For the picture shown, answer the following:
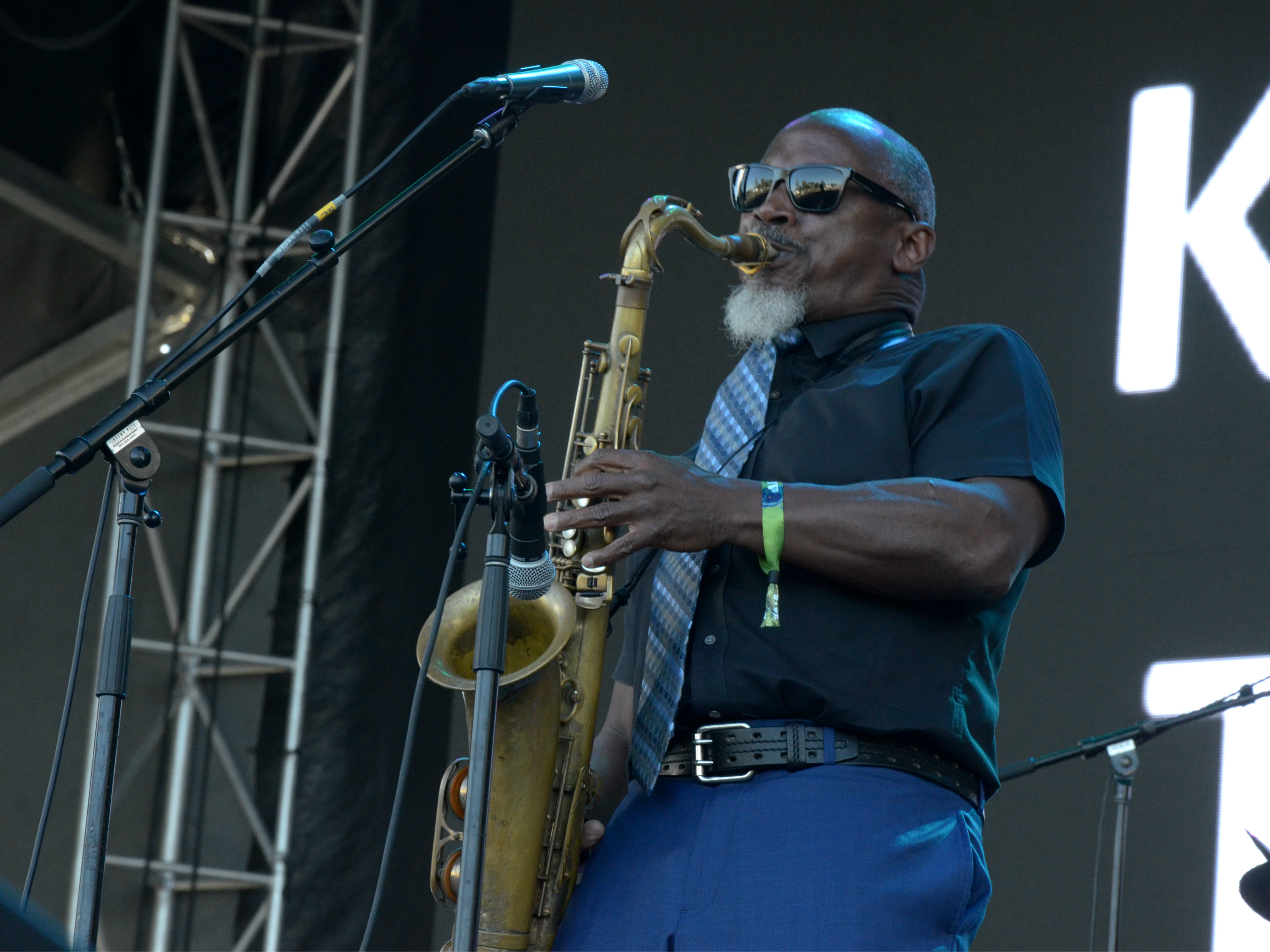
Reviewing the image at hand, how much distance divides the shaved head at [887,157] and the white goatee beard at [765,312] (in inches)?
10.8

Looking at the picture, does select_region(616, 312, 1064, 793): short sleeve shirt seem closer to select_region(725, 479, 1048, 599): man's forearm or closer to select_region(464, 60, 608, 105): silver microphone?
select_region(725, 479, 1048, 599): man's forearm

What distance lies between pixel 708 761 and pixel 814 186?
1.08m

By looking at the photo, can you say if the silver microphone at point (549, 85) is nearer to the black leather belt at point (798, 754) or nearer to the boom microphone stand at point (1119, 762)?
the black leather belt at point (798, 754)

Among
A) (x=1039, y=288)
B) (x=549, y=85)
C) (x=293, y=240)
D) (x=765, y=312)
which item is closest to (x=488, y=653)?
(x=293, y=240)

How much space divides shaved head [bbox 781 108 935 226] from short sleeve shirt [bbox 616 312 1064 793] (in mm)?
426

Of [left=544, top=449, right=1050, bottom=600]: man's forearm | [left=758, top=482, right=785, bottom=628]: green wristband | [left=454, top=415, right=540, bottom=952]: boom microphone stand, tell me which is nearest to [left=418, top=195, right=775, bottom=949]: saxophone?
[left=544, top=449, right=1050, bottom=600]: man's forearm

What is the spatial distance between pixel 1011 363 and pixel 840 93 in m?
3.34

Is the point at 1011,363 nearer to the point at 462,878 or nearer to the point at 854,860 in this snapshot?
the point at 854,860

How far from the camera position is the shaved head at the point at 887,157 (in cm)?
284

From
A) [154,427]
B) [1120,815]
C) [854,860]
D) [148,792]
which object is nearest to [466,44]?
[154,427]

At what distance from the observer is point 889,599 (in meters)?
2.34

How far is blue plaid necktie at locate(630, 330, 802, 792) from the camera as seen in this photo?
2.41 m

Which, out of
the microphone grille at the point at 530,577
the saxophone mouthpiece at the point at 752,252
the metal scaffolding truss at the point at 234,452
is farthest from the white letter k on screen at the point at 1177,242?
the microphone grille at the point at 530,577

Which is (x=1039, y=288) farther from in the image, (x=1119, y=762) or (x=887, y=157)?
(x=887, y=157)
